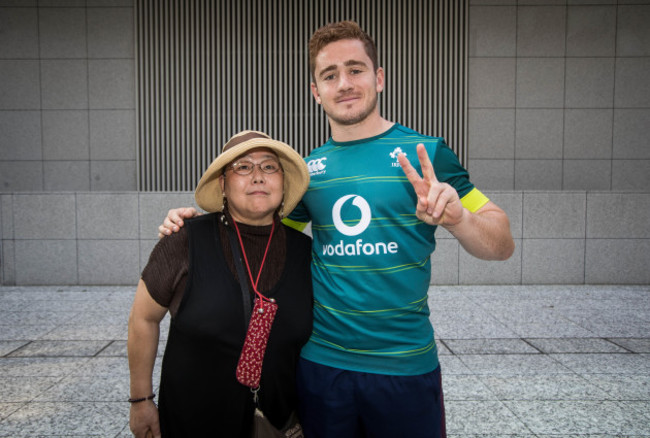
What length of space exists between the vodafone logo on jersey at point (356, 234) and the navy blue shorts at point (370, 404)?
0.46 meters

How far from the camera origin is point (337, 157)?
2.02 metres

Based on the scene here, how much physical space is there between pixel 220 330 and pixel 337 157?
2.72ft

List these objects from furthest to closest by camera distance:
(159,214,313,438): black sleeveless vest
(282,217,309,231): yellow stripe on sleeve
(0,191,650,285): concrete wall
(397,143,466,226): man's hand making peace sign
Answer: (0,191,650,285): concrete wall, (282,217,309,231): yellow stripe on sleeve, (159,214,313,438): black sleeveless vest, (397,143,466,226): man's hand making peace sign

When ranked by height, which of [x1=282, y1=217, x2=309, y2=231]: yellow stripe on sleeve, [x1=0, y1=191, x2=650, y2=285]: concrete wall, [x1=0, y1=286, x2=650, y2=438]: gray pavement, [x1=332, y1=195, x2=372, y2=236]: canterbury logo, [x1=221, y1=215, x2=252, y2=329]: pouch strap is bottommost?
[x1=0, y1=286, x2=650, y2=438]: gray pavement

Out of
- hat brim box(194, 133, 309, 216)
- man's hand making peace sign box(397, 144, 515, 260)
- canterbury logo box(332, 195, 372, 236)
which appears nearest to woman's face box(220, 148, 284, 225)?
hat brim box(194, 133, 309, 216)

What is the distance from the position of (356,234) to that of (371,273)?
159 mm

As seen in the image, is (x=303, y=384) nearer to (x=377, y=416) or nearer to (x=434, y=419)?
(x=377, y=416)

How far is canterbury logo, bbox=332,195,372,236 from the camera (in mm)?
1877

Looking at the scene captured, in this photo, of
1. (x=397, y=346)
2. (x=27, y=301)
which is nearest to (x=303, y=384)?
(x=397, y=346)

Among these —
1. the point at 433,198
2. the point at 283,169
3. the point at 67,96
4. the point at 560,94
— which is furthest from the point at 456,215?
the point at 67,96

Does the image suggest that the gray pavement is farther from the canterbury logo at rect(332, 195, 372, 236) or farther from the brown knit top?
the canterbury logo at rect(332, 195, 372, 236)

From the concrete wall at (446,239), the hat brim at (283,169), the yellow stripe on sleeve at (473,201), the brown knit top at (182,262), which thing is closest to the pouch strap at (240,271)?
the brown knit top at (182,262)

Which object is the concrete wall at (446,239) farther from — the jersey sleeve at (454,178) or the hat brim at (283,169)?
the jersey sleeve at (454,178)

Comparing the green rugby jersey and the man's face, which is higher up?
the man's face
